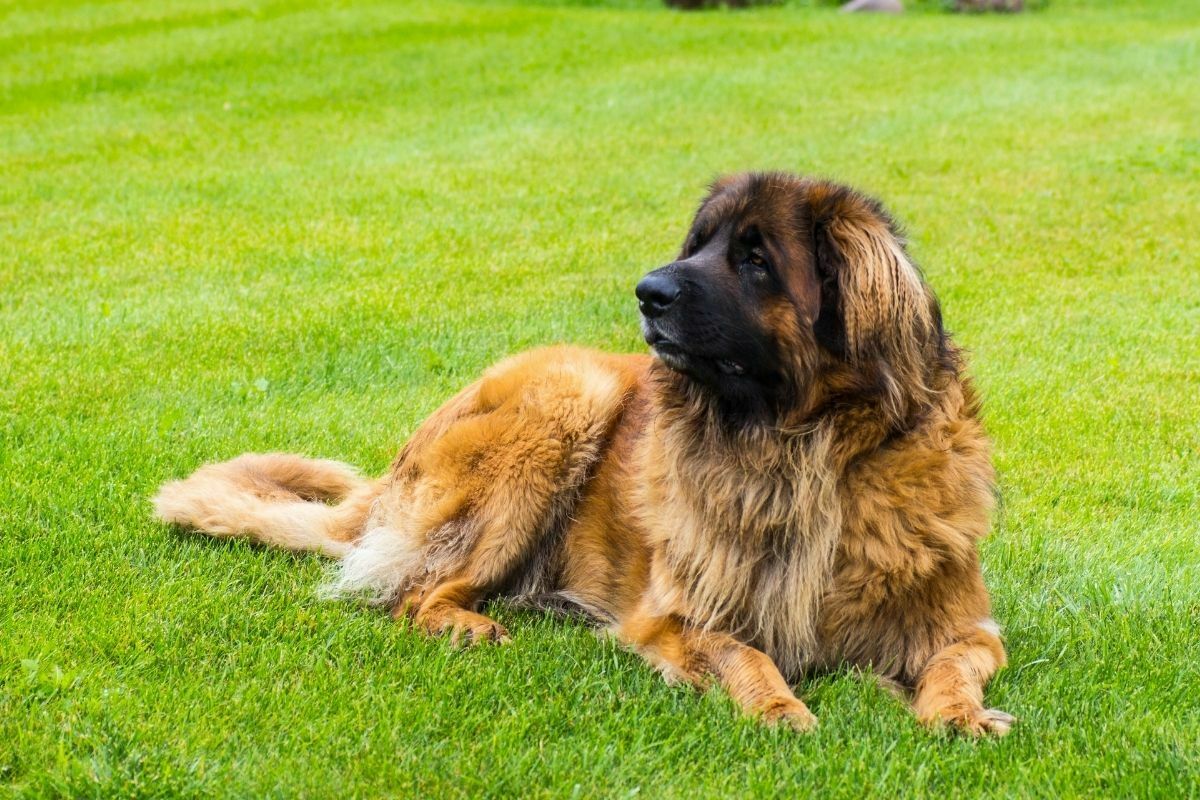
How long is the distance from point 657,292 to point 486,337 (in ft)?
14.5

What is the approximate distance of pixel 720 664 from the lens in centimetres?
Answer: 415

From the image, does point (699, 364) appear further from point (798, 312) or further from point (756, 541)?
point (756, 541)

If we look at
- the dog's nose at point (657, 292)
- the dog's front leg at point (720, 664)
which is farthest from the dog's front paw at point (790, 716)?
the dog's nose at point (657, 292)

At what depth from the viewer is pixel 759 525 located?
4234 millimetres

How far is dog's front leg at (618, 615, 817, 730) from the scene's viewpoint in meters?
3.90

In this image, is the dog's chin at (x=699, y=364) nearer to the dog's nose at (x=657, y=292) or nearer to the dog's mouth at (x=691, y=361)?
the dog's mouth at (x=691, y=361)

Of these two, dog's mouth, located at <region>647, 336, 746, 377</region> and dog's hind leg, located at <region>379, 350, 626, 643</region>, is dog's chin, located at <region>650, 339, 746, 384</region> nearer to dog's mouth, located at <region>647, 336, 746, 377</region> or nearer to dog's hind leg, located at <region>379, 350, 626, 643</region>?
dog's mouth, located at <region>647, 336, 746, 377</region>

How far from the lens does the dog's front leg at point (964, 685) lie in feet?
12.5

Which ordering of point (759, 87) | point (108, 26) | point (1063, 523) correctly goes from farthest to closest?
point (108, 26), point (759, 87), point (1063, 523)

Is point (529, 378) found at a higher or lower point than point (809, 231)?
lower

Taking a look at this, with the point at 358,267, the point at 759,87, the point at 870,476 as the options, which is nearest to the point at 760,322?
the point at 870,476

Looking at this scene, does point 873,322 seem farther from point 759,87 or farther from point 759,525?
point 759,87

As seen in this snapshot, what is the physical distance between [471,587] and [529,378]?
0.86 metres

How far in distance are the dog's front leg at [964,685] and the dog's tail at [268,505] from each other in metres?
2.29
